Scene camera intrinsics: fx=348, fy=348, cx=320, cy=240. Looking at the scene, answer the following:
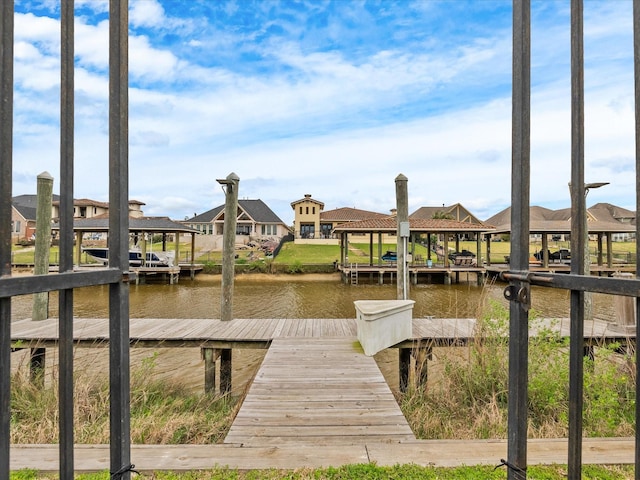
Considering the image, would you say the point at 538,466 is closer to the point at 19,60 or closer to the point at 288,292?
the point at 19,60

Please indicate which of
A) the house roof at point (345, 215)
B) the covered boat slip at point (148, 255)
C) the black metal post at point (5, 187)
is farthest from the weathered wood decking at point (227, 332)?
the house roof at point (345, 215)

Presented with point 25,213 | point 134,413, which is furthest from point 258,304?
point 25,213

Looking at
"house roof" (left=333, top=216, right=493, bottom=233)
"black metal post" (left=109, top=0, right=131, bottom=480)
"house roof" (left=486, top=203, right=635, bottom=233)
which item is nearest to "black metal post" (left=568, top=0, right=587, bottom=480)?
"black metal post" (left=109, top=0, right=131, bottom=480)

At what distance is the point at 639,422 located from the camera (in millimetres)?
1027

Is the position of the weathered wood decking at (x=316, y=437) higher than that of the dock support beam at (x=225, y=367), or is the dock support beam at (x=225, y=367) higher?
the weathered wood decking at (x=316, y=437)

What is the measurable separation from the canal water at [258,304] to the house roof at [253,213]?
18.9 meters

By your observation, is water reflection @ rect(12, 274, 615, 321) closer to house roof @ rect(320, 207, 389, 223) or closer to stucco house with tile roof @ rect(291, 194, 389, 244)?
→ stucco house with tile roof @ rect(291, 194, 389, 244)

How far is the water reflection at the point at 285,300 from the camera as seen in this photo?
12.0m

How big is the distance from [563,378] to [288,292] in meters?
14.3

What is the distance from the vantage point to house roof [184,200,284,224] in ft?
135

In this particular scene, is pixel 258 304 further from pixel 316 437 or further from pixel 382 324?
pixel 316 437

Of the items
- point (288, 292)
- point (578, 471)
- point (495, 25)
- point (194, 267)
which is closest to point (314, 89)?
point (495, 25)

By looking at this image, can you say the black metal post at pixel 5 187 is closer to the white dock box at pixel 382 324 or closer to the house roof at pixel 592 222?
the white dock box at pixel 382 324

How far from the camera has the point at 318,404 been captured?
3.44 m
